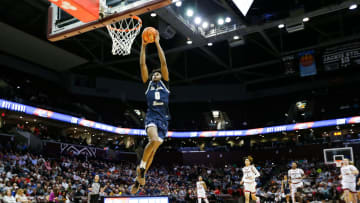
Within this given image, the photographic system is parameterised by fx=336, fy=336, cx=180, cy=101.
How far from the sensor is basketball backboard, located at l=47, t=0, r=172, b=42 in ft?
21.2

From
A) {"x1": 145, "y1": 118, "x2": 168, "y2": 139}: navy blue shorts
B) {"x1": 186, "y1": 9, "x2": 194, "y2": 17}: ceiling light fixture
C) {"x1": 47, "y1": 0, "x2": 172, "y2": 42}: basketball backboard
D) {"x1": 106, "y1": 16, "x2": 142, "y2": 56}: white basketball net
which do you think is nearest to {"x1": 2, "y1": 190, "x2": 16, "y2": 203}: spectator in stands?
{"x1": 106, "y1": 16, "x2": 142, "y2": 56}: white basketball net

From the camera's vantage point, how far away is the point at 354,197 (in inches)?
390

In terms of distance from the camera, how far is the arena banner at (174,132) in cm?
1903

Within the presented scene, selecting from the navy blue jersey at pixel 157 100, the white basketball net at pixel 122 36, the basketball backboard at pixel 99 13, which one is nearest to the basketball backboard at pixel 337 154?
the white basketball net at pixel 122 36

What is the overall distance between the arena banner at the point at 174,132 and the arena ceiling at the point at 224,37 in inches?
165

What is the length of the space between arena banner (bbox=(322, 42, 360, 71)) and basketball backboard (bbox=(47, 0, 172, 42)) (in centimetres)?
1603

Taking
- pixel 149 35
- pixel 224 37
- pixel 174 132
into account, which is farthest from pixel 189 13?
pixel 149 35

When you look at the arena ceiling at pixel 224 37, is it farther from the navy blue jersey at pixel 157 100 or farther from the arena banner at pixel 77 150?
the navy blue jersey at pixel 157 100

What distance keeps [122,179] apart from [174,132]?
8246 millimetres

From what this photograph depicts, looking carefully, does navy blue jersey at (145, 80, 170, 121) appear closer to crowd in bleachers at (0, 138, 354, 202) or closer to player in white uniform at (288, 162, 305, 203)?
player in white uniform at (288, 162, 305, 203)

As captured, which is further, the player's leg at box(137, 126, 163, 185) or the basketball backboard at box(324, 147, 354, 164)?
the basketball backboard at box(324, 147, 354, 164)

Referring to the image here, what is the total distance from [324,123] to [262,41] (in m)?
7.34

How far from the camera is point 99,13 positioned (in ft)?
22.2

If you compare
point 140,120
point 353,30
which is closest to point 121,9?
point 353,30
